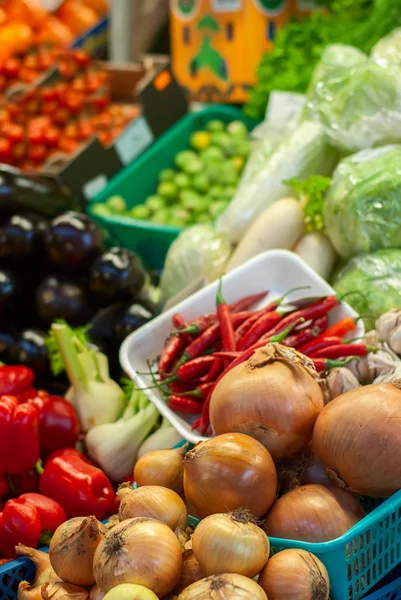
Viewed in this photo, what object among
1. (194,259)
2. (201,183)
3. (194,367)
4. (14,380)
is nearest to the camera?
(194,367)

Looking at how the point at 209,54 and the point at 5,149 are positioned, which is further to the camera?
the point at 209,54

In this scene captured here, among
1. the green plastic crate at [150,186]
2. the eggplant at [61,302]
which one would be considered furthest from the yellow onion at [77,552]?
the green plastic crate at [150,186]

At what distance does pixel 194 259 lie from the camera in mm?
2615

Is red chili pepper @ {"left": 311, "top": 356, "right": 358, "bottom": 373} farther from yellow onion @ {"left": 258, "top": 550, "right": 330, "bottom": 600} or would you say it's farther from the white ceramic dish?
yellow onion @ {"left": 258, "top": 550, "right": 330, "bottom": 600}

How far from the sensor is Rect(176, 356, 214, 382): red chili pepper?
1981 millimetres

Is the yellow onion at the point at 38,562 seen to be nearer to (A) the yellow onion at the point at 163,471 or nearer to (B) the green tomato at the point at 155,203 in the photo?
(A) the yellow onion at the point at 163,471

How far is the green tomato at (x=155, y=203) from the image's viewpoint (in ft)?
11.6

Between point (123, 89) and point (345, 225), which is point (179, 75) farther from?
point (345, 225)

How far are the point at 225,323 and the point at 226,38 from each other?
2.58 metres

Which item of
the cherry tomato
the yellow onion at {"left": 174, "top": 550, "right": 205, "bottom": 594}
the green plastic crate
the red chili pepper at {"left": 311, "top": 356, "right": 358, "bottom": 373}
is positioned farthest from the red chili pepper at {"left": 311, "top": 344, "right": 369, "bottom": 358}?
the cherry tomato

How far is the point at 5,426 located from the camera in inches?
75.8

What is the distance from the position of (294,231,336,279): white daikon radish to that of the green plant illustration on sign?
1993mm

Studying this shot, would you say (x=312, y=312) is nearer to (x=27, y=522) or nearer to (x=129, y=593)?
(x=27, y=522)

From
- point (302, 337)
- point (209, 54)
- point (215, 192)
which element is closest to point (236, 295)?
point (302, 337)
